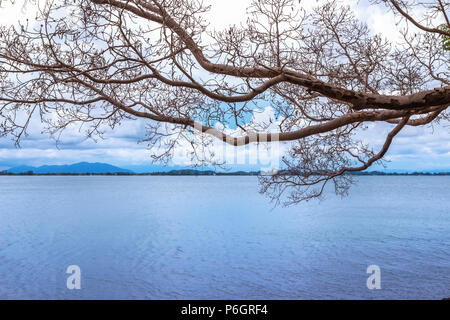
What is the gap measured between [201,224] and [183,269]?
1962 centimetres

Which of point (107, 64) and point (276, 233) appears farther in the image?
point (276, 233)

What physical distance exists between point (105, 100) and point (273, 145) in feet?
9.98

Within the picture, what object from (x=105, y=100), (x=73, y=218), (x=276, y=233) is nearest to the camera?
(x=105, y=100)

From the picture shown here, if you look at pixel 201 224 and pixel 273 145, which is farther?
pixel 201 224

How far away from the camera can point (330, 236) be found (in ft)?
97.1

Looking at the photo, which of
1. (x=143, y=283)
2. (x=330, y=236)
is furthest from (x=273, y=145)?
(x=330, y=236)

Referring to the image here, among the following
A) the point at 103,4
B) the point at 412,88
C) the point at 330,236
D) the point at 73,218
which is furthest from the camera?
the point at 73,218

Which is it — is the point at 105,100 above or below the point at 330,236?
above

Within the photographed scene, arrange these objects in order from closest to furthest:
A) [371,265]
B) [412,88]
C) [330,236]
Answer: [412,88] → [371,265] → [330,236]

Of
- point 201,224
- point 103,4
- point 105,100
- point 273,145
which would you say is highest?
point 103,4

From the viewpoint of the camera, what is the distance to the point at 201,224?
38.9 metres
